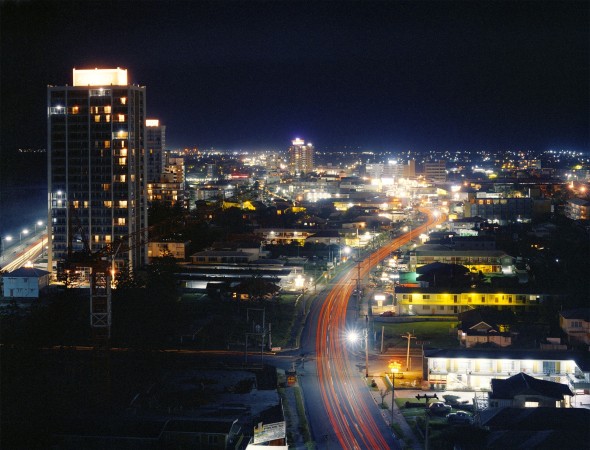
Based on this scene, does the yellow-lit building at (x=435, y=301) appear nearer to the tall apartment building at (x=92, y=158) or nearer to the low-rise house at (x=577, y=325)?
the low-rise house at (x=577, y=325)

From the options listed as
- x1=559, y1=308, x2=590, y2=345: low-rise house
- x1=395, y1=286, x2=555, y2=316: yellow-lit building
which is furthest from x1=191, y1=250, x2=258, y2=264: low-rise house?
x1=559, y1=308, x2=590, y2=345: low-rise house

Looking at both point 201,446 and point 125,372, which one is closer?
point 201,446

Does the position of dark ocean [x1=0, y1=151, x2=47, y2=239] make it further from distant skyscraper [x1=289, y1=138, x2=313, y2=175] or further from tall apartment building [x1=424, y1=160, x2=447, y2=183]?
tall apartment building [x1=424, y1=160, x2=447, y2=183]

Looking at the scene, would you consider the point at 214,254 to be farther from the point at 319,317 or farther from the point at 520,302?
the point at 520,302

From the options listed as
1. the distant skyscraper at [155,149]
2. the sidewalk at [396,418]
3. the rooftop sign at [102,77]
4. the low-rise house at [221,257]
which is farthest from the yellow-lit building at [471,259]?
the distant skyscraper at [155,149]

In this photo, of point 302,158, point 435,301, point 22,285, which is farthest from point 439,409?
point 302,158

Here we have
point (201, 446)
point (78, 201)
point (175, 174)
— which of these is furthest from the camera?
point (175, 174)

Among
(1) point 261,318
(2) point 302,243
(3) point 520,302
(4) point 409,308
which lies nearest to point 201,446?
(1) point 261,318
